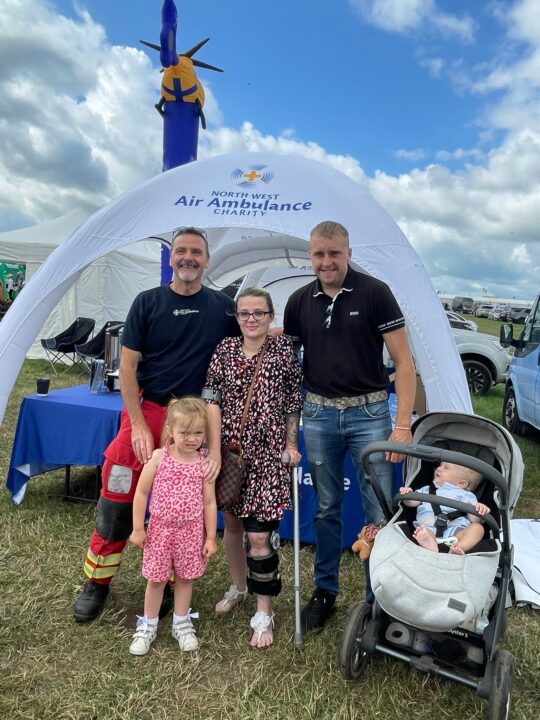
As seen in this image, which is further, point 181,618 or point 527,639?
point 527,639

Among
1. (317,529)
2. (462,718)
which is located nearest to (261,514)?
(317,529)

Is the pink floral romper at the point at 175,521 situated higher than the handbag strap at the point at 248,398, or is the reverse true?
the handbag strap at the point at 248,398

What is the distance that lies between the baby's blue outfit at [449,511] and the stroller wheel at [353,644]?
0.47m

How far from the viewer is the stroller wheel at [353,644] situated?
2.32 metres

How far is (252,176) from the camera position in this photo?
147 inches

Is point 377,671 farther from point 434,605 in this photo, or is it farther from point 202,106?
point 202,106

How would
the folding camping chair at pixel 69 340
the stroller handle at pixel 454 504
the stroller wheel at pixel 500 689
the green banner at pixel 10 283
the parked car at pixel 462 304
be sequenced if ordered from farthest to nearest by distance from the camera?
1. the parked car at pixel 462 304
2. the green banner at pixel 10 283
3. the folding camping chair at pixel 69 340
4. the stroller handle at pixel 454 504
5. the stroller wheel at pixel 500 689

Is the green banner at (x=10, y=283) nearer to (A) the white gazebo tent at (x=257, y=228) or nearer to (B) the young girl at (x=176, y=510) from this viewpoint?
(A) the white gazebo tent at (x=257, y=228)

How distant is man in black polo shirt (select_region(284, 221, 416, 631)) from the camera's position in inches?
104

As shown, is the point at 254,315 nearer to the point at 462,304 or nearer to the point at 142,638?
the point at 142,638

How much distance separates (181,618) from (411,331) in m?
2.22

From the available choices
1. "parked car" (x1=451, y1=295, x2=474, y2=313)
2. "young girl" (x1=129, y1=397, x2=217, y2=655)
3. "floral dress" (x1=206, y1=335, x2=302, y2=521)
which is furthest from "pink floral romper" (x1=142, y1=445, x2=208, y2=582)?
"parked car" (x1=451, y1=295, x2=474, y2=313)

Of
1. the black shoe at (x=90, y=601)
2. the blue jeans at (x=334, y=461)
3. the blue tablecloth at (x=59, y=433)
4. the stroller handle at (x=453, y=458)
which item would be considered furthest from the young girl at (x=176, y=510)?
the blue tablecloth at (x=59, y=433)

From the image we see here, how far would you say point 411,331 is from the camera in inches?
141
